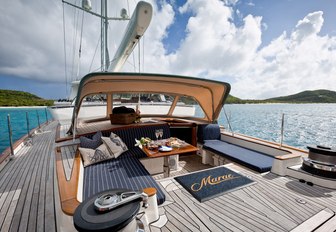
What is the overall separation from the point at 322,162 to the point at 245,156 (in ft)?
4.07

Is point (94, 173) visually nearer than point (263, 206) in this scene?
No

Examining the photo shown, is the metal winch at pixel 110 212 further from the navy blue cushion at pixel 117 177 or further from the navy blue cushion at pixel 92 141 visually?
the navy blue cushion at pixel 92 141

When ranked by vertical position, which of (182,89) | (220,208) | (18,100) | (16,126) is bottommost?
(16,126)

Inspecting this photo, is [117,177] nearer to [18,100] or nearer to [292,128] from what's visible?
[292,128]

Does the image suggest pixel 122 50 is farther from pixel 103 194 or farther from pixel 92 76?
pixel 103 194

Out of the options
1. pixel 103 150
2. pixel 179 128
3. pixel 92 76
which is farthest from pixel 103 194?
pixel 179 128

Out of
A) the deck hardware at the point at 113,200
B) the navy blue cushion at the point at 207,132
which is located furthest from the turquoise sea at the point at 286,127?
the deck hardware at the point at 113,200

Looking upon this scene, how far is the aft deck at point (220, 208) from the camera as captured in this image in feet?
5.89

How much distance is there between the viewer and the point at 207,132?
4914 mm

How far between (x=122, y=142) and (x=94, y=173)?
3.62ft

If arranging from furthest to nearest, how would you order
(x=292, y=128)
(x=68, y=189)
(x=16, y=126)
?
(x=16, y=126) → (x=292, y=128) → (x=68, y=189)

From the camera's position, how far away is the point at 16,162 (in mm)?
4051

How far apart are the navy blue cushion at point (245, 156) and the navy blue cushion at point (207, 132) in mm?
440

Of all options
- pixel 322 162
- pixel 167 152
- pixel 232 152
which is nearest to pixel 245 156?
pixel 232 152
